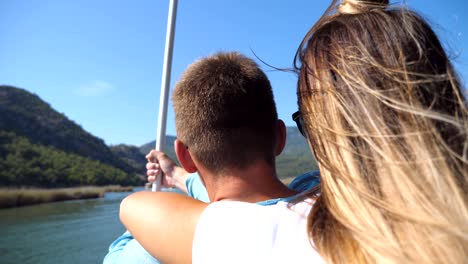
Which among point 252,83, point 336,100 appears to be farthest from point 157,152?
point 336,100

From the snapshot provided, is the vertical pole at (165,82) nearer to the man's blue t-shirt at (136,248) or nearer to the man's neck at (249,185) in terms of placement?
the man's blue t-shirt at (136,248)

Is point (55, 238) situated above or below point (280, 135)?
below

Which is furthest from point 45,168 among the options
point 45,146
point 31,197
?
point 31,197

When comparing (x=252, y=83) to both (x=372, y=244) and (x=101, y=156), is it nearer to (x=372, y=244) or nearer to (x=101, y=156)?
(x=372, y=244)

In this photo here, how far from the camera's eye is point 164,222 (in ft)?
3.03

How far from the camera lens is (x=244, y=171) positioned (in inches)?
42.4

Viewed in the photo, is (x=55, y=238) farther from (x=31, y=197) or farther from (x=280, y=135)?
(x=31, y=197)

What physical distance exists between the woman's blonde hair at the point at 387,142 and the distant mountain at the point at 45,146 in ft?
138

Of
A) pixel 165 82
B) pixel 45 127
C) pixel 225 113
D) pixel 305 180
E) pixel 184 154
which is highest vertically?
pixel 45 127

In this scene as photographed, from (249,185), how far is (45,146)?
5762 cm

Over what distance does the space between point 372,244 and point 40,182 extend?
44499 millimetres

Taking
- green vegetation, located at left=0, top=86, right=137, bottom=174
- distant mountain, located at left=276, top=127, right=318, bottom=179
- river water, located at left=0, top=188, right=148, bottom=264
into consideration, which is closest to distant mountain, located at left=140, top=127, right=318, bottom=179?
distant mountain, located at left=276, top=127, right=318, bottom=179

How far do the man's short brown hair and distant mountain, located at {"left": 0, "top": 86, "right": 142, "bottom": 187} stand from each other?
41.6 m

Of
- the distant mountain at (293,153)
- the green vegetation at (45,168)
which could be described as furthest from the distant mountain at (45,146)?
the distant mountain at (293,153)
